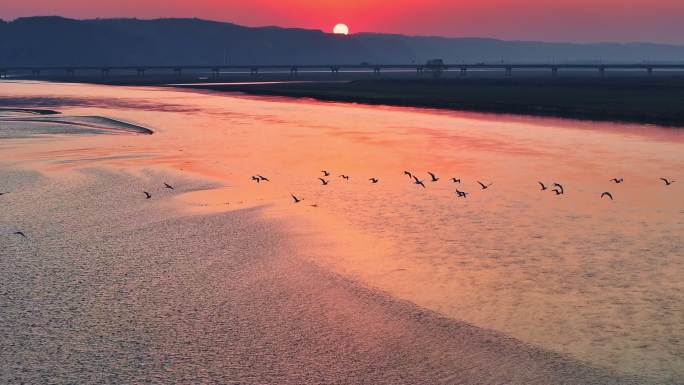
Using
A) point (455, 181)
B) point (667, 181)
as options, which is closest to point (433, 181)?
point (455, 181)

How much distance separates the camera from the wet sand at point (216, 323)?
10508mm

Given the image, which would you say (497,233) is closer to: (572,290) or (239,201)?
(572,290)

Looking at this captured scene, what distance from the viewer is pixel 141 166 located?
102 feet

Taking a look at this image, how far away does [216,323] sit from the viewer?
12.5 meters

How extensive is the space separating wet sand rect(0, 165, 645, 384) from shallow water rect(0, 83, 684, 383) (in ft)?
2.62

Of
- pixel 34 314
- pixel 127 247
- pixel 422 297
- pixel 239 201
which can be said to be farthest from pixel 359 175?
pixel 34 314

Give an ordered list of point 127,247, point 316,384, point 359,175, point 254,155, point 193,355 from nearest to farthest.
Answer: point 316,384 → point 193,355 → point 127,247 → point 359,175 → point 254,155

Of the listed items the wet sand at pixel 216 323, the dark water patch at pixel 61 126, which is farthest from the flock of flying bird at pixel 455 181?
the dark water patch at pixel 61 126

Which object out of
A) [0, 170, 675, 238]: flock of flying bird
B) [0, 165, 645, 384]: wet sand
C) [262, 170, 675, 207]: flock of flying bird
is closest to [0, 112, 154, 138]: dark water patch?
[0, 170, 675, 238]: flock of flying bird

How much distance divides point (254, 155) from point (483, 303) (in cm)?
2316

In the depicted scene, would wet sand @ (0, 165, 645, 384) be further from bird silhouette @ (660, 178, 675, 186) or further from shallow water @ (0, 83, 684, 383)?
bird silhouette @ (660, 178, 675, 186)

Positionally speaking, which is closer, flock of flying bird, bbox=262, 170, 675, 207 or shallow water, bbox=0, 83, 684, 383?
shallow water, bbox=0, 83, 684, 383

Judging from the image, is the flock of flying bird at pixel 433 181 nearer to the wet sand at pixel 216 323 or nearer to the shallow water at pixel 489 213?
the shallow water at pixel 489 213

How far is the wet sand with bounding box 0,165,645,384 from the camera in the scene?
1051cm
